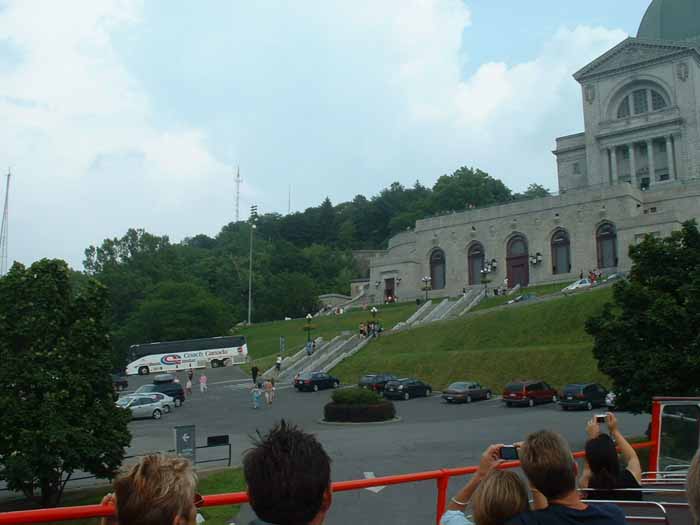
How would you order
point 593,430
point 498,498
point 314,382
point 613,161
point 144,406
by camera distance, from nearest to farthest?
point 498,498 → point 593,430 → point 144,406 → point 314,382 → point 613,161

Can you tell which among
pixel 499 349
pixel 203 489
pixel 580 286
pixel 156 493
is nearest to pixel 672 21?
pixel 580 286

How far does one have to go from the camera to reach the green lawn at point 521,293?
6067cm

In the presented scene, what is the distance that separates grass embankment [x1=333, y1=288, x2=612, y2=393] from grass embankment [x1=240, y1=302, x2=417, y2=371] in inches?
364

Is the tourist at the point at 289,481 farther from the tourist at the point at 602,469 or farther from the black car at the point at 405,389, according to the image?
the black car at the point at 405,389

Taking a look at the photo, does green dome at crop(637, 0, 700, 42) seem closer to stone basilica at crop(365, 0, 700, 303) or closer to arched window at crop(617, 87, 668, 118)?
stone basilica at crop(365, 0, 700, 303)

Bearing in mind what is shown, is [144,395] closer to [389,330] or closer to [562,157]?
[389,330]

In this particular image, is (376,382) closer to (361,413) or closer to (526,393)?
(526,393)

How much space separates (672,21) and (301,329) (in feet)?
180

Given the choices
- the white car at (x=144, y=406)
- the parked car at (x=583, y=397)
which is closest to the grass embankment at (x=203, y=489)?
the white car at (x=144, y=406)

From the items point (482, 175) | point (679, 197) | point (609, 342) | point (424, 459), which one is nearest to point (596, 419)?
point (424, 459)

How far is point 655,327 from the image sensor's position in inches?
770

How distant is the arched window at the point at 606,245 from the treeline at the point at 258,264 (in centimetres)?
3387

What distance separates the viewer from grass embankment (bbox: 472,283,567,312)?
60656 mm

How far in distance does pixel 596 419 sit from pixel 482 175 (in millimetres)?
112444
